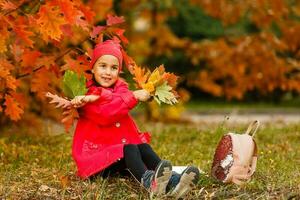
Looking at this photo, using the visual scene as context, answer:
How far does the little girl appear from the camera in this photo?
4.80 metres

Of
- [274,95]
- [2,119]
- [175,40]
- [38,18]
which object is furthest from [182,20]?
[38,18]

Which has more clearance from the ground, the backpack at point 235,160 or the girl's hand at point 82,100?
the girl's hand at point 82,100

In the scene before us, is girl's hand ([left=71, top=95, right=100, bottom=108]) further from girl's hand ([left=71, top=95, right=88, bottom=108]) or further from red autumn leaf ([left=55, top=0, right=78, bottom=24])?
red autumn leaf ([left=55, top=0, right=78, bottom=24])

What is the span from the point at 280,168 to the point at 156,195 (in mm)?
1349

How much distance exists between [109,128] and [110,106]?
6.8 inches

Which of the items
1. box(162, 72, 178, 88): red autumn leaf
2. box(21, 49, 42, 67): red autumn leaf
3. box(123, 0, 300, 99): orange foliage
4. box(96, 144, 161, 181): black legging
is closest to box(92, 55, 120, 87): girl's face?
box(162, 72, 178, 88): red autumn leaf

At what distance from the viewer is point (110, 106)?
489cm

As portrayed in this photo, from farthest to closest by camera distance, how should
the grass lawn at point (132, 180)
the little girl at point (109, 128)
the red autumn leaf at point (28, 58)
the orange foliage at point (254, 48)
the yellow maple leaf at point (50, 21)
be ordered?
the orange foliage at point (254, 48), the red autumn leaf at point (28, 58), the yellow maple leaf at point (50, 21), the little girl at point (109, 128), the grass lawn at point (132, 180)

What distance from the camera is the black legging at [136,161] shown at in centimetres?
470

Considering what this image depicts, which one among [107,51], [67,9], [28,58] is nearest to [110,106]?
[107,51]

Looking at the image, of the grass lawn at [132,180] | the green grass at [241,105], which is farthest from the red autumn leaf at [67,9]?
the green grass at [241,105]

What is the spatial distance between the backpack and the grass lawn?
63 millimetres

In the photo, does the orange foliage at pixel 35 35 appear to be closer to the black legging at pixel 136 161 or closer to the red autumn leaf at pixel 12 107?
the red autumn leaf at pixel 12 107

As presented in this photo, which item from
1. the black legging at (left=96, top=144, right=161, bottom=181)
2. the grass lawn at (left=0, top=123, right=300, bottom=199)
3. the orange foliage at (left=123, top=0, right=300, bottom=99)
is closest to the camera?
the grass lawn at (left=0, top=123, right=300, bottom=199)
